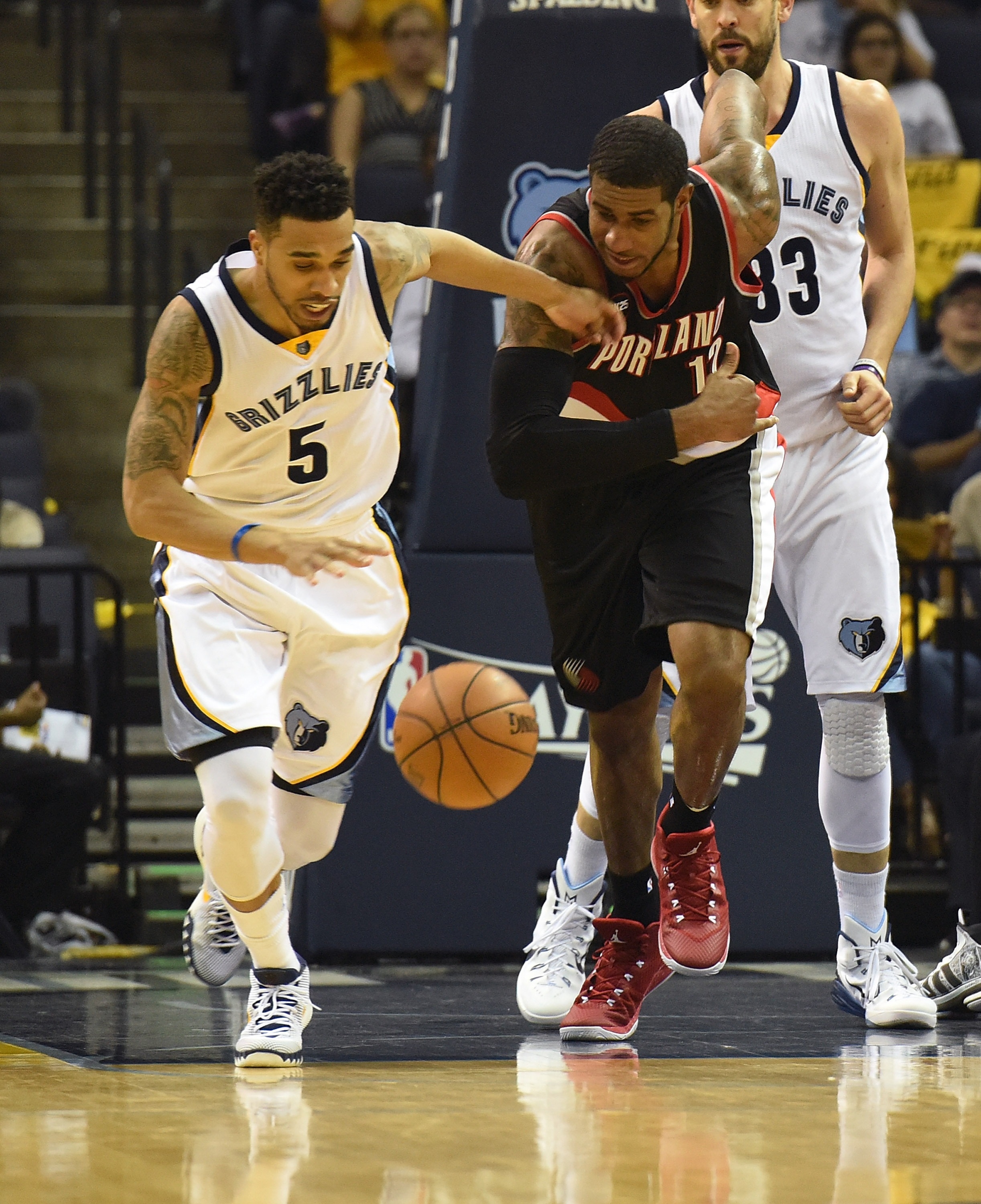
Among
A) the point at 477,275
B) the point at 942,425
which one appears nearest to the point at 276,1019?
the point at 477,275

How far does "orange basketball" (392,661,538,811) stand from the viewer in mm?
5844

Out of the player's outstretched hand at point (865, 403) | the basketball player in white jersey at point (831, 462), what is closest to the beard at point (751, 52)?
the basketball player in white jersey at point (831, 462)

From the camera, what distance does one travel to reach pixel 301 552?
13.2ft

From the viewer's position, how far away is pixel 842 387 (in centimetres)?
500

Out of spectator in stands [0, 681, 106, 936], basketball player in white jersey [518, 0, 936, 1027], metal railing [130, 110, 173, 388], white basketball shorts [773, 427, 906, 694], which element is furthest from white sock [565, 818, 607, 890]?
metal railing [130, 110, 173, 388]

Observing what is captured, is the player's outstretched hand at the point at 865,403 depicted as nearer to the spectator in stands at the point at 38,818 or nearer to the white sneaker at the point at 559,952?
the white sneaker at the point at 559,952

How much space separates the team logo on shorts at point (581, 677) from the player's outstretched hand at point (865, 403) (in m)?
0.90

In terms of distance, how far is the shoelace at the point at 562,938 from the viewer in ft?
16.8

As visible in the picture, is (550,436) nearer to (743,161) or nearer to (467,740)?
(743,161)

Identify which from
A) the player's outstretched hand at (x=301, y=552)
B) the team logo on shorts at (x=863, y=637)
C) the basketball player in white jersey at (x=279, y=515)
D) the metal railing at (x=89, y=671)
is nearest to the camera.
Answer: the player's outstretched hand at (x=301, y=552)

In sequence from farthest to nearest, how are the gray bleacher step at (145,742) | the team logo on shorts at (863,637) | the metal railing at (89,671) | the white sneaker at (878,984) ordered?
the gray bleacher step at (145,742)
the metal railing at (89,671)
the team logo on shorts at (863,637)
the white sneaker at (878,984)

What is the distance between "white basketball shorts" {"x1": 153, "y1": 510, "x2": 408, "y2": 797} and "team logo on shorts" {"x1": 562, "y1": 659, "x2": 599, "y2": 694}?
424mm

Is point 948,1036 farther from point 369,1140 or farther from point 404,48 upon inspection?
point 404,48

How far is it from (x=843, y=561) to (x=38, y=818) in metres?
3.40
